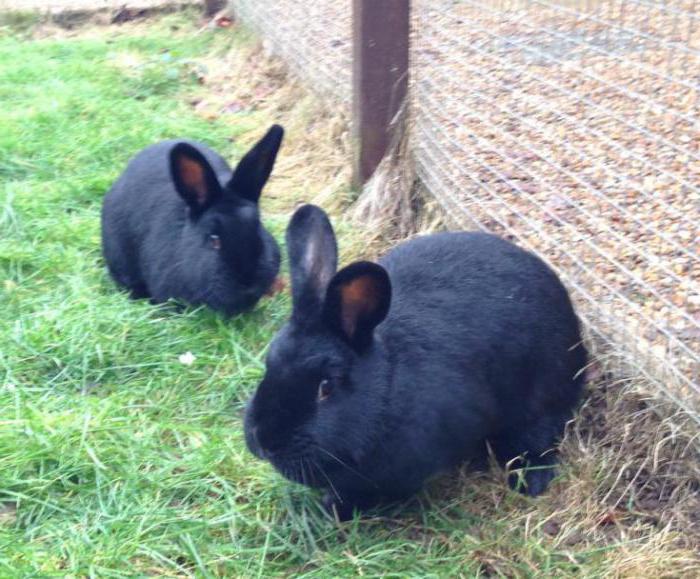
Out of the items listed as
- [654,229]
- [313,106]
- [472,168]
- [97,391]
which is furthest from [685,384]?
[313,106]

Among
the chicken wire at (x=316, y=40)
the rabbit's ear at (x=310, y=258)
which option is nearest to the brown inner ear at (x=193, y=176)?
the rabbit's ear at (x=310, y=258)

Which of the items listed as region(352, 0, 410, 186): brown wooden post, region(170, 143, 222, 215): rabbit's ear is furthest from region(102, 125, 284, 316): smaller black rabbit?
region(352, 0, 410, 186): brown wooden post

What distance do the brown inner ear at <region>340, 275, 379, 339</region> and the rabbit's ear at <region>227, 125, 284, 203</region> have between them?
5.30 ft

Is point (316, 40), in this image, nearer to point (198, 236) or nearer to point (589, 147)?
point (198, 236)

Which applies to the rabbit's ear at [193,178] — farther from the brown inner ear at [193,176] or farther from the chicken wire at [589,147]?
the chicken wire at [589,147]

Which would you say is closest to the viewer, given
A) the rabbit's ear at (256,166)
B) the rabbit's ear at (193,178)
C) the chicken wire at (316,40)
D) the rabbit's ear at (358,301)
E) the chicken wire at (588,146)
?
the rabbit's ear at (358,301)

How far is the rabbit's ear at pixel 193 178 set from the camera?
14.0ft

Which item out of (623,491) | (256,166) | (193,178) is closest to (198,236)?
(193,178)

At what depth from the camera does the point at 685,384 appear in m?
3.23

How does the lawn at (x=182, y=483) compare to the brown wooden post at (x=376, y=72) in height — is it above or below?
below

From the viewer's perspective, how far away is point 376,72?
16.8ft

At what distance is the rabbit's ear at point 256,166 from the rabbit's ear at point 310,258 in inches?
48.0

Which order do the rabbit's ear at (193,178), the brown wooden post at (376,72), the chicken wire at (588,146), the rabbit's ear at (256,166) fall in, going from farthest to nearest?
the brown wooden post at (376,72) < the rabbit's ear at (256,166) < the rabbit's ear at (193,178) < the chicken wire at (588,146)

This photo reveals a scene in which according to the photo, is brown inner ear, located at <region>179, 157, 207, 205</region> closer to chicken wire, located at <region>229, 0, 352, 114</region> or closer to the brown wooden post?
the brown wooden post
